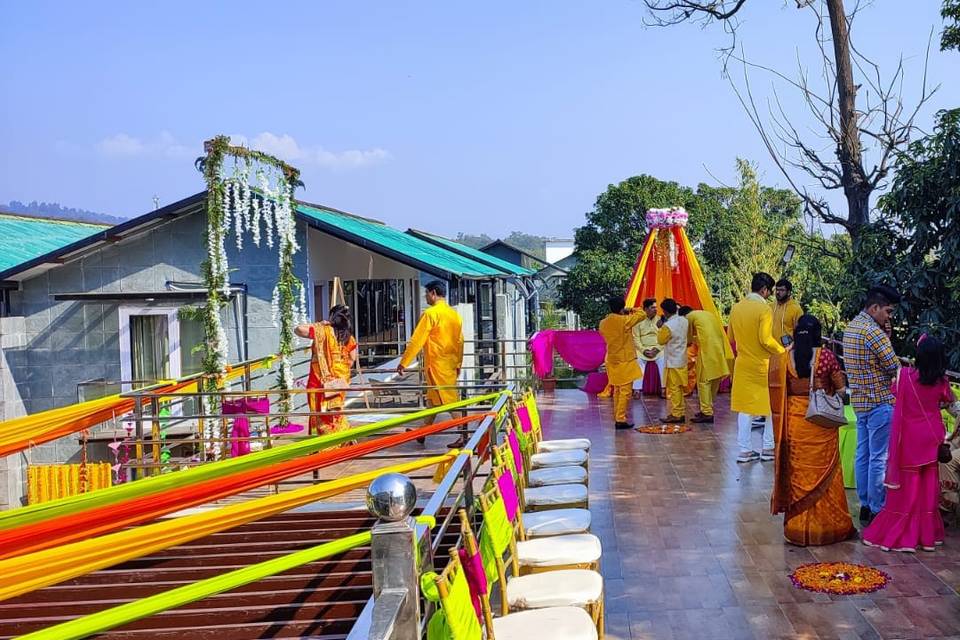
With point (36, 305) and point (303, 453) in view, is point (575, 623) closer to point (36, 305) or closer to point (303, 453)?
point (303, 453)

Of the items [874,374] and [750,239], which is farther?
[750,239]

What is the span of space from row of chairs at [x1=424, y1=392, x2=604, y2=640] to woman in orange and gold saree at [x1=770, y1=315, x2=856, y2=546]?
1.39m

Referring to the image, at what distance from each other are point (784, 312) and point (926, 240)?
4.93 ft

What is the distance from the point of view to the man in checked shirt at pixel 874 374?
5.64 meters

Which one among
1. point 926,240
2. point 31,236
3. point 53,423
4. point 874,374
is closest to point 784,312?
point 926,240

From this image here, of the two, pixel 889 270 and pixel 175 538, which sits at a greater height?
pixel 889 270

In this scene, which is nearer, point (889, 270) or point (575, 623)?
point (575, 623)

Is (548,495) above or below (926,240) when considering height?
below

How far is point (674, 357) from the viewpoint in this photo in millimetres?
9992

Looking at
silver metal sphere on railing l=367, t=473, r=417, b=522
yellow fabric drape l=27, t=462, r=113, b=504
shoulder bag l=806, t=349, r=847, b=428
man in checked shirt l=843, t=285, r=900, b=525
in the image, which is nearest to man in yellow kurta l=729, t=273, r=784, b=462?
man in checked shirt l=843, t=285, r=900, b=525

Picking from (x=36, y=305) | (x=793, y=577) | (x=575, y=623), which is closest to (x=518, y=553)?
(x=575, y=623)

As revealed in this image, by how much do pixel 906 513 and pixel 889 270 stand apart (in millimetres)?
3776

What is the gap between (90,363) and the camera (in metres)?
11.4

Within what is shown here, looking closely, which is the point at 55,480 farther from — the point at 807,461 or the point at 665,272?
the point at 665,272
